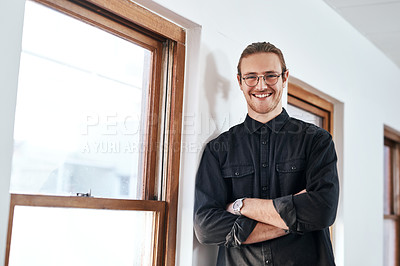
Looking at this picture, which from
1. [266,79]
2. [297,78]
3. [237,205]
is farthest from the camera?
[297,78]

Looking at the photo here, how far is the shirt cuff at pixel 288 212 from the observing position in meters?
1.75

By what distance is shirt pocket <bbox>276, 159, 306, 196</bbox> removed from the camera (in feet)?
6.19

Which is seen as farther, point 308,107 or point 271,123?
point 308,107

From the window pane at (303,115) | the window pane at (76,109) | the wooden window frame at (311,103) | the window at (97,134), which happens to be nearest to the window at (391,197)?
the wooden window frame at (311,103)

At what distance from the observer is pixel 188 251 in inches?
75.0

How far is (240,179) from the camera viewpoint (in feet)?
6.38

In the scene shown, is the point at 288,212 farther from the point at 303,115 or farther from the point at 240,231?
the point at 303,115

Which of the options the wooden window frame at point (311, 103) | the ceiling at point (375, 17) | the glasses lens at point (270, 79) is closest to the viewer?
the glasses lens at point (270, 79)

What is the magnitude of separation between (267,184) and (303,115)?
48.5 inches

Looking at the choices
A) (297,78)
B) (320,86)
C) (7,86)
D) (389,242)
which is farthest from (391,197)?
(7,86)

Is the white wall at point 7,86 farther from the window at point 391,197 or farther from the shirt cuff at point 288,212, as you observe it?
the window at point 391,197

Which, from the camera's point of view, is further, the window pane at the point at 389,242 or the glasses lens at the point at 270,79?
the window pane at the point at 389,242

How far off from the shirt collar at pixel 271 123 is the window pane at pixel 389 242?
263 centimetres

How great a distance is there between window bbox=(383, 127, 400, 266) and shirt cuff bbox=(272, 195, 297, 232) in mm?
2760
